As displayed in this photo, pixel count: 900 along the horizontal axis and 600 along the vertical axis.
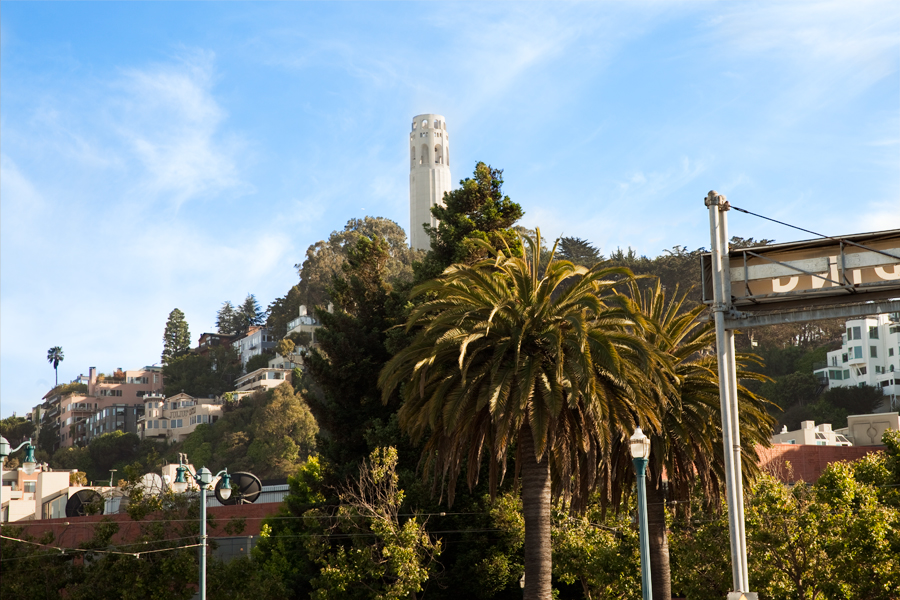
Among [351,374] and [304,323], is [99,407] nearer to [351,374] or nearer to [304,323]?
[304,323]

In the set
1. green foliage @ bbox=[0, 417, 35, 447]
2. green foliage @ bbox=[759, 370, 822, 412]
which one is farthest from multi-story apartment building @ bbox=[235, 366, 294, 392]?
green foliage @ bbox=[759, 370, 822, 412]

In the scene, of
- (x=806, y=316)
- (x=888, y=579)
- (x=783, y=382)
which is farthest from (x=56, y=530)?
(x=783, y=382)

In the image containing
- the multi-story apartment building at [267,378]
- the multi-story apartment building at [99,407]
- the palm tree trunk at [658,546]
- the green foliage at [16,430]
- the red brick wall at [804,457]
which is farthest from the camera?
the multi-story apartment building at [99,407]

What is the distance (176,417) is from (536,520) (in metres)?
121

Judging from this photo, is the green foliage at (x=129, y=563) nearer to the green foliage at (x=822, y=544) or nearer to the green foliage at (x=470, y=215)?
the green foliage at (x=470, y=215)

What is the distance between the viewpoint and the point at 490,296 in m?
27.4

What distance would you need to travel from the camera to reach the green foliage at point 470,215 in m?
42.9

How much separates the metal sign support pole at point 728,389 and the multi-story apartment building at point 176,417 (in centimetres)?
12343

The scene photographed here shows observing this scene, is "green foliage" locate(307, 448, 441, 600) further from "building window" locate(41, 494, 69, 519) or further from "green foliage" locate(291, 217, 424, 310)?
"green foliage" locate(291, 217, 424, 310)

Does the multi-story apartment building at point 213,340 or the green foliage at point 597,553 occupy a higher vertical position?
the multi-story apartment building at point 213,340

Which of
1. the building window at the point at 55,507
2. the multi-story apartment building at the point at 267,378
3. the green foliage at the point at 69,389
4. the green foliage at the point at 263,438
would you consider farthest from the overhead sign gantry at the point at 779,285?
the green foliage at the point at 69,389

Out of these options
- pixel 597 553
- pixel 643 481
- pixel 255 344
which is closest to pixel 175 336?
pixel 255 344

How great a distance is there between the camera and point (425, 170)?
15738cm

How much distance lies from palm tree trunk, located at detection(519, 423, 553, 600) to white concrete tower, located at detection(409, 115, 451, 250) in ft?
427
